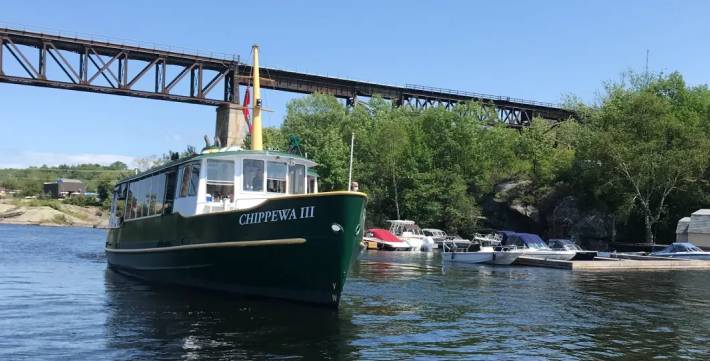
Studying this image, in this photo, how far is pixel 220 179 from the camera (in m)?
20.3

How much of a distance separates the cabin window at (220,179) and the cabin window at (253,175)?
17.1 inches

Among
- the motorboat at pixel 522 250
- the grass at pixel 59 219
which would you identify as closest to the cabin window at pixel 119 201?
the motorboat at pixel 522 250

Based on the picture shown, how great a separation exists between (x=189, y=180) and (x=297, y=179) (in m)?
3.47

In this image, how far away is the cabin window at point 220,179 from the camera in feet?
66.4

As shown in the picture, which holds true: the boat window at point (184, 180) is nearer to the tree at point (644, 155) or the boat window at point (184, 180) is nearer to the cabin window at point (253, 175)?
the cabin window at point (253, 175)

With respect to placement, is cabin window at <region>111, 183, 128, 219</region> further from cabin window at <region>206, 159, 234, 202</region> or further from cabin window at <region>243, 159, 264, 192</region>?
cabin window at <region>243, 159, 264, 192</region>

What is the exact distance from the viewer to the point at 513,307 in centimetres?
2016

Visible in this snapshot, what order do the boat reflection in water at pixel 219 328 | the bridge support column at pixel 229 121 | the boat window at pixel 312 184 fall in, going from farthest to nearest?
1. the bridge support column at pixel 229 121
2. the boat window at pixel 312 184
3. the boat reflection in water at pixel 219 328

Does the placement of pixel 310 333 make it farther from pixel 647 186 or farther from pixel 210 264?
pixel 647 186

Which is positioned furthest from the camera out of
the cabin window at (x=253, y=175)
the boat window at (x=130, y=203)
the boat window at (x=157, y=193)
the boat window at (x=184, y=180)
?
the boat window at (x=130, y=203)

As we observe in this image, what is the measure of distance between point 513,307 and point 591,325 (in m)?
3.37

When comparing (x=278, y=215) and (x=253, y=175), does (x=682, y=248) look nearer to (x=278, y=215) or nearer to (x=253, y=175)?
(x=253, y=175)

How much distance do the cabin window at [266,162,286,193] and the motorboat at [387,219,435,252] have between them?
3669 cm

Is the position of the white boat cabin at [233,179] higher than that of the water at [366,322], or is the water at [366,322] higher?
the white boat cabin at [233,179]
